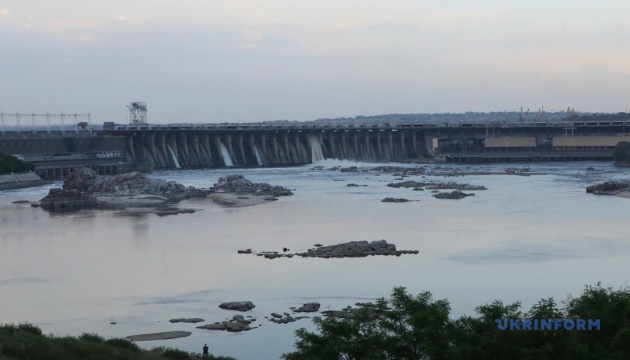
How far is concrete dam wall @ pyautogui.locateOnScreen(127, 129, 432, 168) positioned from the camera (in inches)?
3142

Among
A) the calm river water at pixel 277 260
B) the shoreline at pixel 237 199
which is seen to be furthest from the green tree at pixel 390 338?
the shoreline at pixel 237 199

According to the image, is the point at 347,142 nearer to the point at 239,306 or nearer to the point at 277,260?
the point at 277,260

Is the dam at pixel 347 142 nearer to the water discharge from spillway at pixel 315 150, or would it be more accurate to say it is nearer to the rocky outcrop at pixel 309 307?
the water discharge from spillway at pixel 315 150

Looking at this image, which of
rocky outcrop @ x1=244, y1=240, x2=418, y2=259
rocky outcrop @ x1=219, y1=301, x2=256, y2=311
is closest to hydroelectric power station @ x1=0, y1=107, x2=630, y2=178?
rocky outcrop @ x1=244, y1=240, x2=418, y2=259

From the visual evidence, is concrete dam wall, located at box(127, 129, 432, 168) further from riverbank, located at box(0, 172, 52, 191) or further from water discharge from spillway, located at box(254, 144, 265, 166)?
riverbank, located at box(0, 172, 52, 191)

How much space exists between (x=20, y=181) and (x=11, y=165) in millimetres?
1186

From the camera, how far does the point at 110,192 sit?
163ft

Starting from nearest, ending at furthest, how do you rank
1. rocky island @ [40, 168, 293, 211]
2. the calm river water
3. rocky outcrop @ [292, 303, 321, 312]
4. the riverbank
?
rocky outcrop @ [292, 303, 321, 312] → the calm river water → rocky island @ [40, 168, 293, 211] → the riverbank

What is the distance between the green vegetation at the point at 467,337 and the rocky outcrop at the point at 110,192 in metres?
32.2

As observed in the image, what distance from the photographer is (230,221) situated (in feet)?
126

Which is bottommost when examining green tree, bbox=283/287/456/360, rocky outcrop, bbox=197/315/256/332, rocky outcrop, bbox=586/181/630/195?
rocky outcrop, bbox=197/315/256/332

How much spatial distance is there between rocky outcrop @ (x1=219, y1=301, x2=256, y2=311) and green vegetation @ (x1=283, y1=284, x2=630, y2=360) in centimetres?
710

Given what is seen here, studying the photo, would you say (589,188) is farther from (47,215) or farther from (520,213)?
(47,215)

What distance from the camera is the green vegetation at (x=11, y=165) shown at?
5806 centimetres
